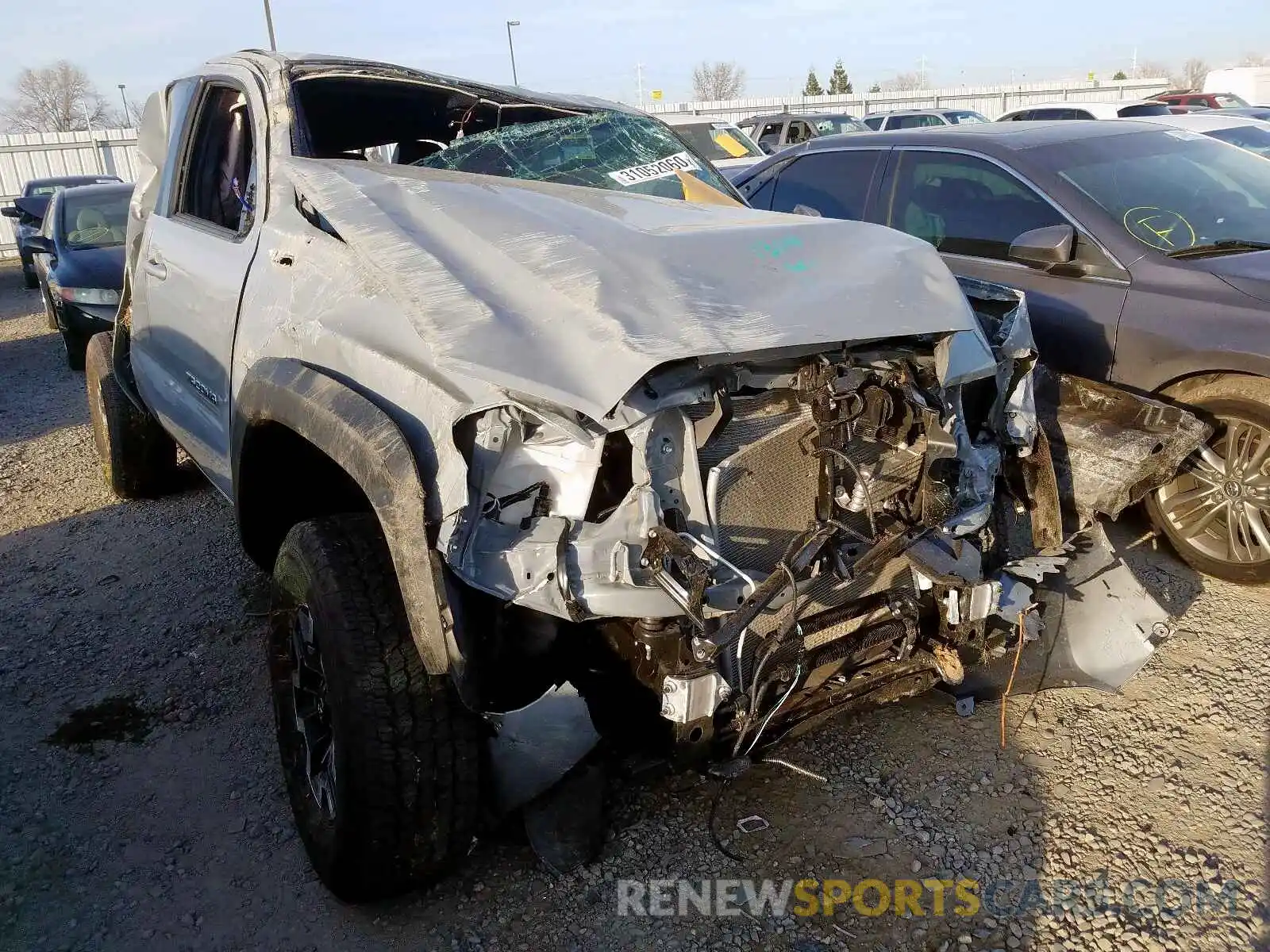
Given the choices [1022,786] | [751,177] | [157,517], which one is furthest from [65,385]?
[1022,786]

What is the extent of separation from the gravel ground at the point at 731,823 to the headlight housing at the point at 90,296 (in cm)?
599

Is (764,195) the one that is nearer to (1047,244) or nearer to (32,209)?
(1047,244)

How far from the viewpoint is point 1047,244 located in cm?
420

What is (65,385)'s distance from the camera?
9.05 meters

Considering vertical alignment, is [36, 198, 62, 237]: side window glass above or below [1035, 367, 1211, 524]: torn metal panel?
below

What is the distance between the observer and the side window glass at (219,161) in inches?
147

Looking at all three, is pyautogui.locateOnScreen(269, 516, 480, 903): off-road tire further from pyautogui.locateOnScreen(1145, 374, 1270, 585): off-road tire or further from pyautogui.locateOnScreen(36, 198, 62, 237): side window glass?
pyautogui.locateOnScreen(36, 198, 62, 237): side window glass

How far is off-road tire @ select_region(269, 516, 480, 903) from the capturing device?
236cm

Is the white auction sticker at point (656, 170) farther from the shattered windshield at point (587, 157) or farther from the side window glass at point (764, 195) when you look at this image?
the side window glass at point (764, 195)

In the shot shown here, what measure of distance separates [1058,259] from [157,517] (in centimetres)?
473

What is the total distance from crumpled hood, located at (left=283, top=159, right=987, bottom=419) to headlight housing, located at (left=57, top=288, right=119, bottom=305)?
7.11 meters

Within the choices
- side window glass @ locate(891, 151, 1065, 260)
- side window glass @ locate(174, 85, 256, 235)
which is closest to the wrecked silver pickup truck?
side window glass @ locate(174, 85, 256, 235)

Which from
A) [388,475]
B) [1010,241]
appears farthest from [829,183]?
[388,475]

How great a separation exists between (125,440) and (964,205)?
4610 millimetres
